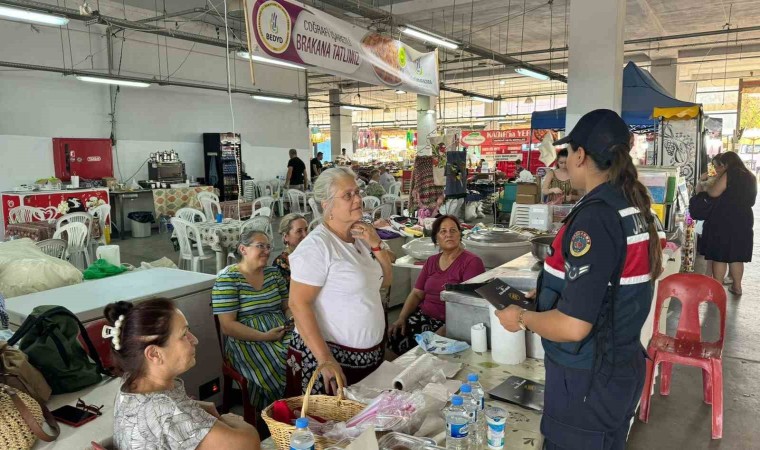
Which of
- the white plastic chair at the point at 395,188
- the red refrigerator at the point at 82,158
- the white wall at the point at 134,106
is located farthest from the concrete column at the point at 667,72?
the red refrigerator at the point at 82,158

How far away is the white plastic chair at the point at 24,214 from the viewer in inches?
335

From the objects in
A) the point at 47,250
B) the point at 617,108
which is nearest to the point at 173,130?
the point at 47,250

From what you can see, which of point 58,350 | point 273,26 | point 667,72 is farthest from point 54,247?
point 667,72

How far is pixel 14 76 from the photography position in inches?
381

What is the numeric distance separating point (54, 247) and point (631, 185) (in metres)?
5.30

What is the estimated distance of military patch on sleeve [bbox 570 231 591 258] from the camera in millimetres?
1432

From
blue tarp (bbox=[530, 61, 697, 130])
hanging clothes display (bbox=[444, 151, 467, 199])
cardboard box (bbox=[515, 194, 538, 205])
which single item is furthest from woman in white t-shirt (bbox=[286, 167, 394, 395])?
cardboard box (bbox=[515, 194, 538, 205])

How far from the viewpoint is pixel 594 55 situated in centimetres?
679

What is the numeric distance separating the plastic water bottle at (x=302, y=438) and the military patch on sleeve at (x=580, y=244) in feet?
2.84

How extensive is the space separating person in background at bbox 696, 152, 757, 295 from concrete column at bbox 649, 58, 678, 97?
36.9ft

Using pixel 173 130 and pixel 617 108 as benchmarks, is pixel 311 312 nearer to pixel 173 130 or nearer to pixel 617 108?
pixel 617 108

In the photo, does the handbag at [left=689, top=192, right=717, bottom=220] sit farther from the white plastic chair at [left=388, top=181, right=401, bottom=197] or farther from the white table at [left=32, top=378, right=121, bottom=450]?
the white plastic chair at [left=388, top=181, right=401, bottom=197]

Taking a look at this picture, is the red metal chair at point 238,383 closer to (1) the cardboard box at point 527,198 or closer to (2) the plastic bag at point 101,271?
(2) the plastic bag at point 101,271

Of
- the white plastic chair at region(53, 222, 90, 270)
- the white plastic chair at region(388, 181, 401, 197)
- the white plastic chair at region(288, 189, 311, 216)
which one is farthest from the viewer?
the white plastic chair at region(388, 181, 401, 197)
